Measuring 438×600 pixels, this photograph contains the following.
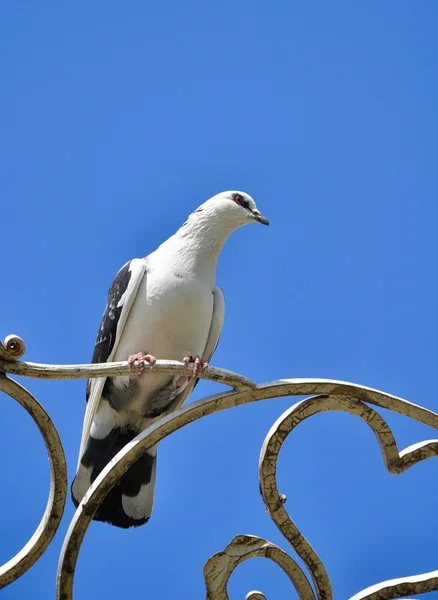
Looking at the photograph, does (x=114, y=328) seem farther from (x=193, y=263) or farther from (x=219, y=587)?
(x=219, y=587)

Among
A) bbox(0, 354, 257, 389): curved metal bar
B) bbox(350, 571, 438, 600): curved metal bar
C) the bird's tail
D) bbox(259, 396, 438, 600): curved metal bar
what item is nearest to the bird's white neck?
the bird's tail

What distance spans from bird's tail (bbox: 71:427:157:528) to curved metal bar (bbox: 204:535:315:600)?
2.00m

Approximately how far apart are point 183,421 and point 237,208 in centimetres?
321

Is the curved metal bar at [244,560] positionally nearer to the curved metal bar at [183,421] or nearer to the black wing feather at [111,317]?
the curved metal bar at [183,421]

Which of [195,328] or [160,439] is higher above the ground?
[195,328]

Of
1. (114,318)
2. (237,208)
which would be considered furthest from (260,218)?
(114,318)

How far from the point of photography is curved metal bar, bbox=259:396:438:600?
2.53 m

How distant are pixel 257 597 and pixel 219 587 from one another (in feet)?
0.42

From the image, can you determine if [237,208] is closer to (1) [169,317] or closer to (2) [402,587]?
(1) [169,317]

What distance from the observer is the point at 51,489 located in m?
2.49

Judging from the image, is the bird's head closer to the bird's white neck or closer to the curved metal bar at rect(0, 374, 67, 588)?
the bird's white neck

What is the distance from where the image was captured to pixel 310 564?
2521 millimetres

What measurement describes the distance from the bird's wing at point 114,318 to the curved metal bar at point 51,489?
268 centimetres

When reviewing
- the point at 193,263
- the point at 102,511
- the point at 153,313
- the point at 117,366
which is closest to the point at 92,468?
the point at 102,511
